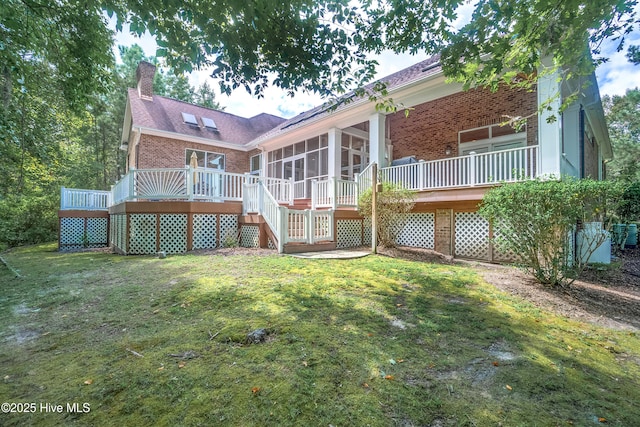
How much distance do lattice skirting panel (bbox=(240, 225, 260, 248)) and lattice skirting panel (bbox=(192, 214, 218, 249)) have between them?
2.66 feet

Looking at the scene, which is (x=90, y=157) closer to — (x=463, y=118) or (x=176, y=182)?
(x=176, y=182)

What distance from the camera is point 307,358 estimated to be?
2.36 m

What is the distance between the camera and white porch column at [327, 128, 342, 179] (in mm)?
11555

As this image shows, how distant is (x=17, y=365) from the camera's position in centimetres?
227

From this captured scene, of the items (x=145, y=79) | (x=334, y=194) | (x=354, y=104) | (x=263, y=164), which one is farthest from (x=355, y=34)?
(x=145, y=79)

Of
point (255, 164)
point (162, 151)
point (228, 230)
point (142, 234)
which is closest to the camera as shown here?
point (142, 234)

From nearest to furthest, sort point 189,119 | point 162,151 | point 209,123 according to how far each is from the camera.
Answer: point 162,151 → point 189,119 → point 209,123

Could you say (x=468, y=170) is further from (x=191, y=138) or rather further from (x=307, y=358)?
(x=191, y=138)

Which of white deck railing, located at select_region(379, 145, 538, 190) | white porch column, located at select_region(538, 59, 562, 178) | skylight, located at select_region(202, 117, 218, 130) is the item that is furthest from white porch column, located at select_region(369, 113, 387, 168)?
skylight, located at select_region(202, 117, 218, 130)

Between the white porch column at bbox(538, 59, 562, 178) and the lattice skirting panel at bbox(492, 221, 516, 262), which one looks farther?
the lattice skirting panel at bbox(492, 221, 516, 262)

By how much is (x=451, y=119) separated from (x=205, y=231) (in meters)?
9.44

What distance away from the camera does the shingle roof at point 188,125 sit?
1401cm

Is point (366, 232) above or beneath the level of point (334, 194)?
beneath

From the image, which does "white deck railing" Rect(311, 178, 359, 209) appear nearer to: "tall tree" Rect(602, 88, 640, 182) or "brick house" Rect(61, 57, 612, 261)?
"brick house" Rect(61, 57, 612, 261)
